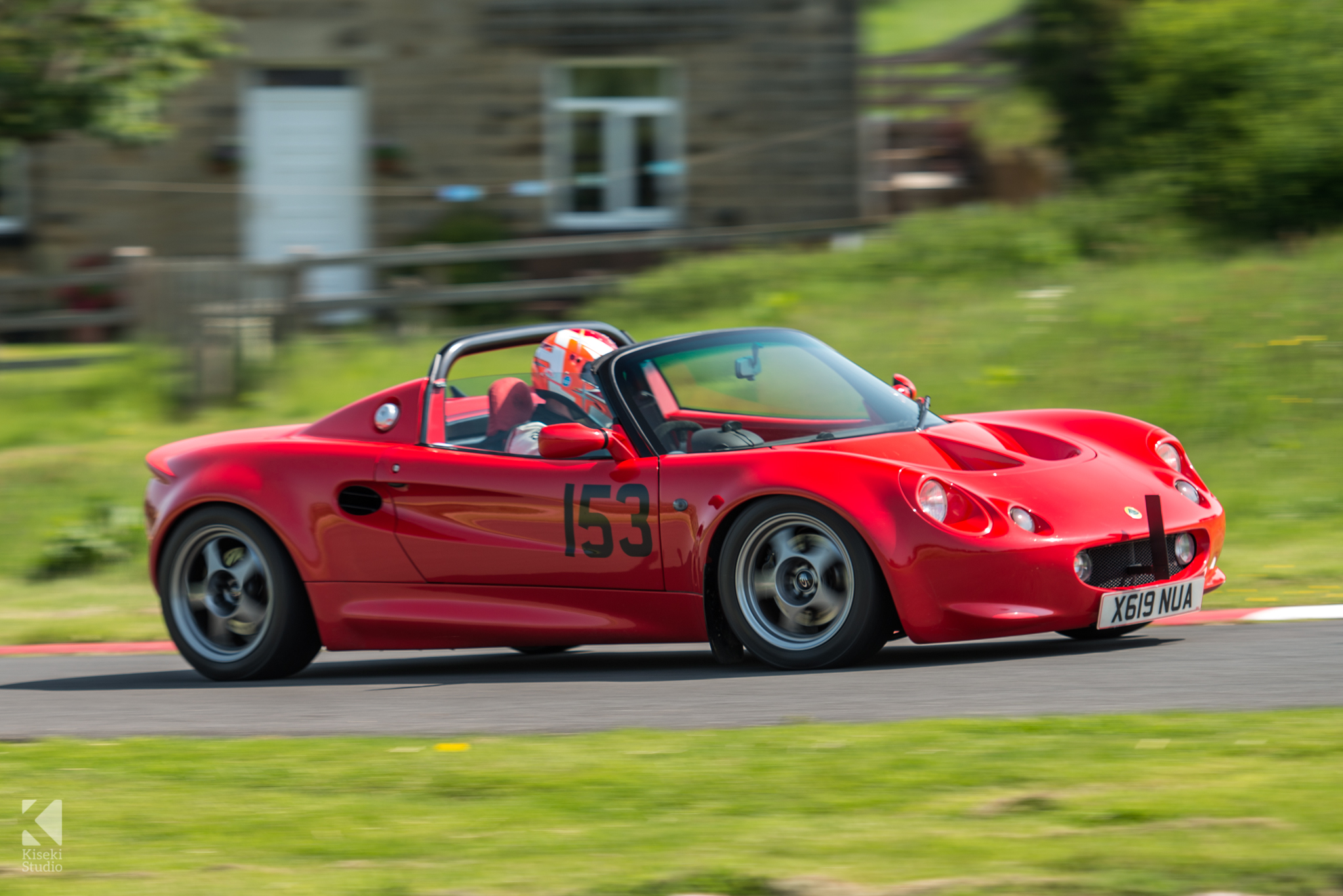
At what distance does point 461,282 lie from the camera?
19.8 m

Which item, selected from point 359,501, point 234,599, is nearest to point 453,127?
point 234,599

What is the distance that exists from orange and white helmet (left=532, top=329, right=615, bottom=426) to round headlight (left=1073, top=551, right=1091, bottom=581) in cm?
198

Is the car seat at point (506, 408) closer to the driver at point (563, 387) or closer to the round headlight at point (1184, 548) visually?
the driver at point (563, 387)

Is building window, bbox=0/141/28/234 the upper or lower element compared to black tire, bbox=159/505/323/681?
upper

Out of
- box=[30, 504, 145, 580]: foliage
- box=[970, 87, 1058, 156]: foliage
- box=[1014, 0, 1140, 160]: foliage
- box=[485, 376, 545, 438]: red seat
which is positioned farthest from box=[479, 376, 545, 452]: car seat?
box=[970, 87, 1058, 156]: foliage

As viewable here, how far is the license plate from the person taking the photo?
245 inches

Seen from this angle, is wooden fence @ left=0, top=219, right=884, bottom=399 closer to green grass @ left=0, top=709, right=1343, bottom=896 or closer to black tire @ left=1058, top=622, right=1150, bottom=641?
black tire @ left=1058, top=622, right=1150, bottom=641

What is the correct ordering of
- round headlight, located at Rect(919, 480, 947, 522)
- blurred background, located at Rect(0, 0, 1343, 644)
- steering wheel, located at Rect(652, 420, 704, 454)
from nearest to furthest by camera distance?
round headlight, located at Rect(919, 480, 947, 522) → steering wheel, located at Rect(652, 420, 704, 454) → blurred background, located at Rect(0, 0, 1343, 644)

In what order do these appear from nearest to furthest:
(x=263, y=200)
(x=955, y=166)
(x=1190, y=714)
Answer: (x=1190, y=714) < (x=263, y=200) < (x=955, y=166)

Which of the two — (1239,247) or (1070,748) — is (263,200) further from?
(1070,748)

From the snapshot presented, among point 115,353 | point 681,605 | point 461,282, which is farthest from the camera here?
point 461,282

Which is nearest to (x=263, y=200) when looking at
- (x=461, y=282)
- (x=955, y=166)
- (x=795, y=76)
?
(x=461, y=282)

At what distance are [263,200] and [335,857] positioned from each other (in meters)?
18.1

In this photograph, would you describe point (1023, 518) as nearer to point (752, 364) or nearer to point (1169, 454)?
point (1169, 454)
